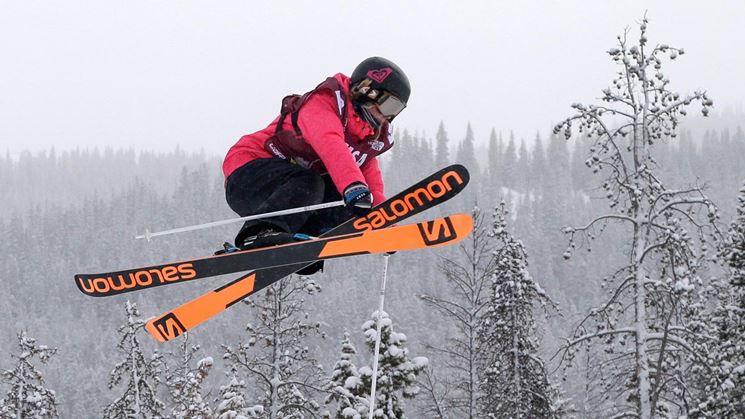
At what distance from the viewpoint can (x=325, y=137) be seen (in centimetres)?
443

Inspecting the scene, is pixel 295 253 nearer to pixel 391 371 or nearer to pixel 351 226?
pixel 351 226

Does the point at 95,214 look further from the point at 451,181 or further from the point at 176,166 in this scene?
the point at 451,181

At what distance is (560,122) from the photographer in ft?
40.8

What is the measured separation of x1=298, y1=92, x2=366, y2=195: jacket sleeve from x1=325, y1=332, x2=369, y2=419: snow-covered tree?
10063 mm

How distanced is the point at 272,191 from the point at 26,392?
1761cm

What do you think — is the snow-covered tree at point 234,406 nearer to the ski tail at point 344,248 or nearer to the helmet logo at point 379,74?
the ski tail at point 344,248

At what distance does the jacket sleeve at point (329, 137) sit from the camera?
4.36 m

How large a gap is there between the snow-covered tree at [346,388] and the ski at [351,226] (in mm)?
9099

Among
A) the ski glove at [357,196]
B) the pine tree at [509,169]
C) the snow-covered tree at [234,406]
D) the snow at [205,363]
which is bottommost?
the snow-covered tree at [234,406]

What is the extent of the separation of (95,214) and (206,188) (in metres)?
16.6

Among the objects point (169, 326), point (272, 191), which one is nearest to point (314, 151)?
point (272, 191)

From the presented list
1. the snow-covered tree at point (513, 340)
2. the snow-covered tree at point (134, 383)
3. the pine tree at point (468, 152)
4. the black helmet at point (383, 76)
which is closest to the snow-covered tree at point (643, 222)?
the snow-covered tree at point (513, 340)

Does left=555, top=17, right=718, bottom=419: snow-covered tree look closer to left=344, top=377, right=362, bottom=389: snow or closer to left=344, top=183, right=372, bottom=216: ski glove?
left=344, top=377, right=362, bottom=389: snow

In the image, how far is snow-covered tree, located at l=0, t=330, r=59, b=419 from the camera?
19.8 m
